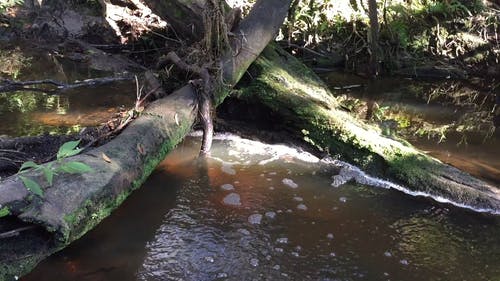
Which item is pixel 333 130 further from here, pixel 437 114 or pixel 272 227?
pixel 437 114

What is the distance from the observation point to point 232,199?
454cm

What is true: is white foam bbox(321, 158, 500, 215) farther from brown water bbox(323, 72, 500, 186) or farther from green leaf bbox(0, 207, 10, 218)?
green leaf bbox(0, 207, 10, 218)

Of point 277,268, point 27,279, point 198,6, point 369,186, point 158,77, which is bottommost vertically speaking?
point 27,279

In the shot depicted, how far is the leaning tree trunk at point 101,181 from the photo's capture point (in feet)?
9.47

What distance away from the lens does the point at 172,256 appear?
3.68m

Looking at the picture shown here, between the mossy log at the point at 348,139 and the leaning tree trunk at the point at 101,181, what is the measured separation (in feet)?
1.95

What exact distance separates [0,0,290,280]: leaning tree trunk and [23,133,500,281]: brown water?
425 mm

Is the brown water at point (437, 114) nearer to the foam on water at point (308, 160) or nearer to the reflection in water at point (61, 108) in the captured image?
the foam on water at point (308, 160)

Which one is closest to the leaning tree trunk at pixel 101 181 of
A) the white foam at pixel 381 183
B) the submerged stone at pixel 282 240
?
the submerged stone at pixel 282 240

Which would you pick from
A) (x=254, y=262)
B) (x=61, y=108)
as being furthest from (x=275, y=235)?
(x=61, y=108)

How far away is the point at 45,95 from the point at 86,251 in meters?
4.35

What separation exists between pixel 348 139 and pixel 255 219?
5.43 ft

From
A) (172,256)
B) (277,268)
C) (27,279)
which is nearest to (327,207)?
(277,268)

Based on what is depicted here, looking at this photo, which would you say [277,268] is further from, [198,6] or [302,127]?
[198,6]
